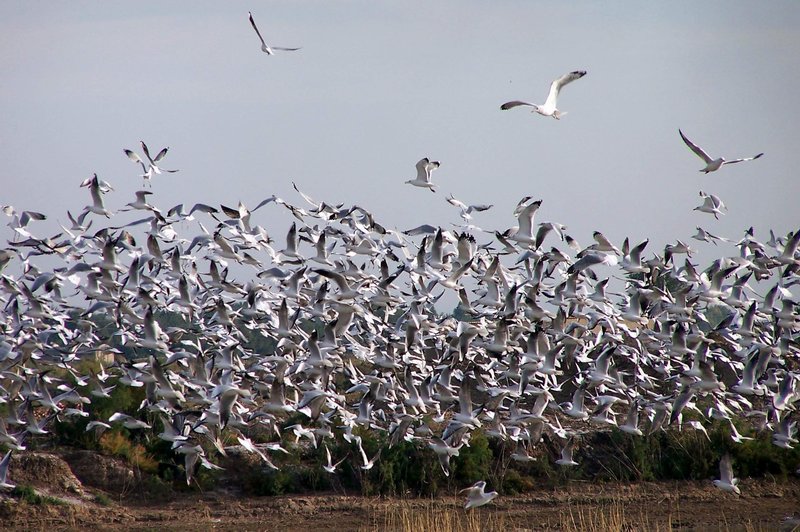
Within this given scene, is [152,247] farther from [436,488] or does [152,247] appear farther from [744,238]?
[744,238]

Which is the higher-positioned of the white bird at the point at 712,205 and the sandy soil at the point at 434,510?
the white bird at the point at 712,205

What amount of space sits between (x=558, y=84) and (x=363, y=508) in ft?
27.8

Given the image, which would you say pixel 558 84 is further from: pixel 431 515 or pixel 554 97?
pixel 431 515

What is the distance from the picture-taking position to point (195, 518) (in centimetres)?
1897

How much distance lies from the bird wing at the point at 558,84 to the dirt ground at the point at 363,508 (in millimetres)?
6965

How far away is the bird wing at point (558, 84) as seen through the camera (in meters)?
16.6

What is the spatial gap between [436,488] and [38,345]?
26.0 feet

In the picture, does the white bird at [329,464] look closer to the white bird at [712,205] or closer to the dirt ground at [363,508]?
the dirt ground at [363,508]

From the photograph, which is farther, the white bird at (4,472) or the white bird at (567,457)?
the white bird at (567,457)

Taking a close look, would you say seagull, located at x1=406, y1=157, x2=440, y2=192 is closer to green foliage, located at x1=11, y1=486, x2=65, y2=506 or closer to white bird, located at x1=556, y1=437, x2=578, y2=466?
white bird, located at x1=556, y1=437, x2=578, y2=466

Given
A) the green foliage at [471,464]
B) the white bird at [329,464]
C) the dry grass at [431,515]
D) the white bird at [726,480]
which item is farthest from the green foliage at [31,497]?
the white bird at [726,480]

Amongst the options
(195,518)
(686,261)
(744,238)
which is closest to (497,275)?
(686,261)

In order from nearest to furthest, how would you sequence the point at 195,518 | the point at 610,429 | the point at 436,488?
the point at 195,518 < the point at 436,488 < the point at 610,429

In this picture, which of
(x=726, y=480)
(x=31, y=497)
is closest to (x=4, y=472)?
(x=31, y=497)
